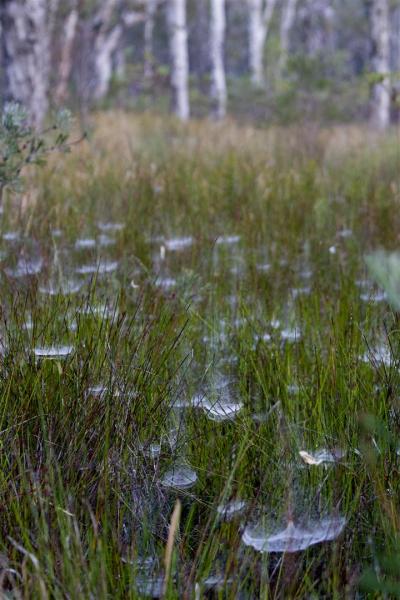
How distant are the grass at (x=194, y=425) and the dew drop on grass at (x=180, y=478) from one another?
0.02m

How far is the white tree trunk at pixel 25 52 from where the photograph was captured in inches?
246

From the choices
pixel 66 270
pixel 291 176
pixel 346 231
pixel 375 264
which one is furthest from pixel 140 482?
pixel 291 176

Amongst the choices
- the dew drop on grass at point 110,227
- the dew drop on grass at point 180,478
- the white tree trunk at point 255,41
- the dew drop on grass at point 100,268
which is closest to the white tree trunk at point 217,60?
the white tree trunk at point 255,41

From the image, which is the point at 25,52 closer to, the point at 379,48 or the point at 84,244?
the point at 84,244

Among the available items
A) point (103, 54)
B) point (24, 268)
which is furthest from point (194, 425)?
point (103, 54)

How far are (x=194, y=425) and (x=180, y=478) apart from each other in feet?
0.53

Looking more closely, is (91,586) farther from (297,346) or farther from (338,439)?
(297,346)

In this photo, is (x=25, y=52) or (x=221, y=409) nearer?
(x=221, y=409)

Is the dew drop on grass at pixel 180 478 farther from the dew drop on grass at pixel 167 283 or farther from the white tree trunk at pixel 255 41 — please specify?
the white tree trunk at pixel 255 41

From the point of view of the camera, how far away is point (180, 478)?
1.50m

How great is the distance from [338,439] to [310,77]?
9741mm

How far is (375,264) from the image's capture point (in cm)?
75

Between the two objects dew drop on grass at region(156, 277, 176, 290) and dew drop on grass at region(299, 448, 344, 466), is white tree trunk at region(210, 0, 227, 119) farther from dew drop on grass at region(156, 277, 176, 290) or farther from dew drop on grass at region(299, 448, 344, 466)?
dew drop on grass at region(299, 448, 344, 466)

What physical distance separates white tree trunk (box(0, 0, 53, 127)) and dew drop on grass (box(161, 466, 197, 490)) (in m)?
5.13
